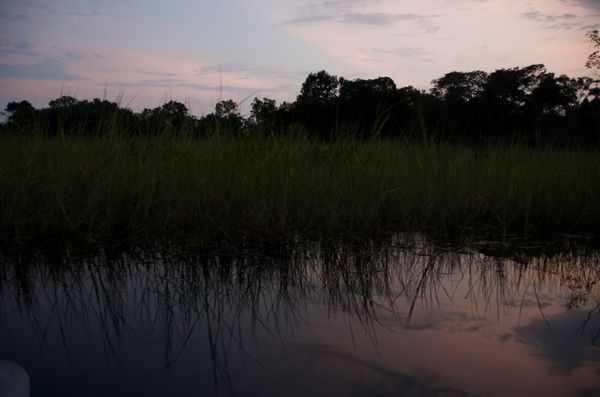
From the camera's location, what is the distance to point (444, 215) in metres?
3.46

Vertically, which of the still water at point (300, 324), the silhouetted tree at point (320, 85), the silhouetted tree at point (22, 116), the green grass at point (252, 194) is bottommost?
the still water at point (300, 324)

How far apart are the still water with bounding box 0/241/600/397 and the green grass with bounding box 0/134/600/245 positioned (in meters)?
0.36

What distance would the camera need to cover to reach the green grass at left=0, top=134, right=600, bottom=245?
288cm

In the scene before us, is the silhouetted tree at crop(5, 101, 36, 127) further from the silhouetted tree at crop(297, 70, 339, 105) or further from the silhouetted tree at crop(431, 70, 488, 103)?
the silhouetted tree at crop(431, 70, 488, 103)

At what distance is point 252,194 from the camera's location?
3.25 metres

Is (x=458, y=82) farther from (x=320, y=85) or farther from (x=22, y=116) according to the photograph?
(x=22, y=116)

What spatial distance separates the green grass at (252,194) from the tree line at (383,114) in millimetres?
317

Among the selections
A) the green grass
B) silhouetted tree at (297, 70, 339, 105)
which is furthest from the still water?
silhouetted tree at (297, 70, 339, 105)

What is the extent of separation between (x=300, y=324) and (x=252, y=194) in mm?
1654

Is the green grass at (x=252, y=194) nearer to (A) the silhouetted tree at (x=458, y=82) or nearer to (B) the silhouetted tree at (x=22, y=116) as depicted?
(B) the silhouetted tree at (x=22, y=116)

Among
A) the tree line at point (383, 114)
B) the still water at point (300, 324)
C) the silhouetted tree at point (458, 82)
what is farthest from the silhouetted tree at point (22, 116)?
the silhouetted tree at point (458, 82)

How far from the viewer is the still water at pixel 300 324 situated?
1309 millimetres

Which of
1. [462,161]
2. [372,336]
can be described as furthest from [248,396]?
[462,161]

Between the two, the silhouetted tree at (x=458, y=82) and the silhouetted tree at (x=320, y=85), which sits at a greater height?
the silhouetted tree at (x=458, y=82)
